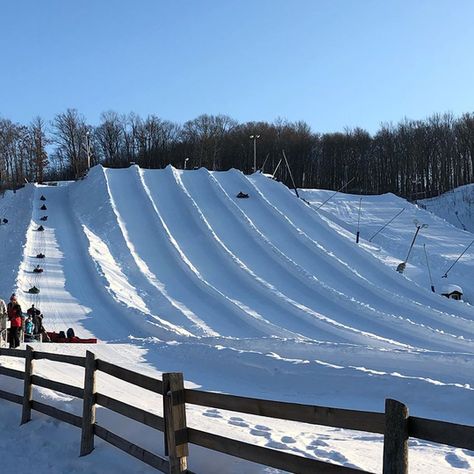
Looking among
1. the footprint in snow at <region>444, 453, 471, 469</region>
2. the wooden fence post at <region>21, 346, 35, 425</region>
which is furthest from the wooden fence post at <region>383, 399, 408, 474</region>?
the wooden fence post at <region>21, 346, 35, 425</region>

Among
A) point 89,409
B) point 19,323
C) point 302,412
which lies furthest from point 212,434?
point 19,323

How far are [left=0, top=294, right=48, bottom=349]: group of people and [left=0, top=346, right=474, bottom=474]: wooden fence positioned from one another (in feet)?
26.7

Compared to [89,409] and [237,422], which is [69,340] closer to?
[237,422]

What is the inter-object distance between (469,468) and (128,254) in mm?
25432

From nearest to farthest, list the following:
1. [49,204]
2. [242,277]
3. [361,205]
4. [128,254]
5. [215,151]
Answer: [242,277] → [128,254] → [49,204] → [361,205] → [215,151]

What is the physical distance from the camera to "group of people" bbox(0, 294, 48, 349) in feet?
52.2

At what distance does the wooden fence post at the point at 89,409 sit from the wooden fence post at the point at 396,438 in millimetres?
3786

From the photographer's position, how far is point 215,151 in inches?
3376

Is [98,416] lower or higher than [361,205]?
lower

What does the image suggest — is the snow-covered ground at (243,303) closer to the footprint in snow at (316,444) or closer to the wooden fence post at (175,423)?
the footprint in snow at (316,444)

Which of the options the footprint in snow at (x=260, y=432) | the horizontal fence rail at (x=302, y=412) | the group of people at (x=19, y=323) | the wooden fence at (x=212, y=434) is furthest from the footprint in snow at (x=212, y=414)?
the group of people at (x=19, y=323)

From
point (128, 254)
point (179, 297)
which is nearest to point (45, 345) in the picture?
point (179, 297)

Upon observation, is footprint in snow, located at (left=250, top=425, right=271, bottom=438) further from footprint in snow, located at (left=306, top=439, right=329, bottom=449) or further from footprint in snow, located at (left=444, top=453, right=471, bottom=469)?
footprint in snow, located at (left=444, top=453, right=471, bottom=469)

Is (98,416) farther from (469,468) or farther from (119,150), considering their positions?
(119,150)
